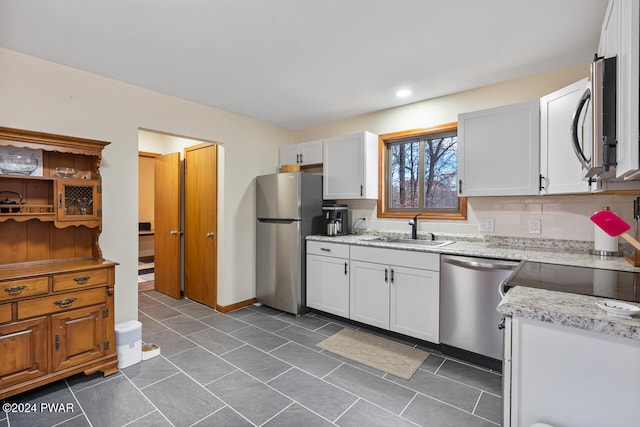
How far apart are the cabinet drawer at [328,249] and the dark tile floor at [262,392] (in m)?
0.92

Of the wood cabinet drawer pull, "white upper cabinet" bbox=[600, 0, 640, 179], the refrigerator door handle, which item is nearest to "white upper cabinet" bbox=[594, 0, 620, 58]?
"white upper cabinet" bbox=[600, 0, 640, 179]

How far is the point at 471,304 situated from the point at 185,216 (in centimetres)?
375

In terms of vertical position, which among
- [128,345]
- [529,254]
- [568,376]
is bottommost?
[128,345]

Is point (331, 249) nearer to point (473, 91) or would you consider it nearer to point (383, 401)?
point (383, 401)

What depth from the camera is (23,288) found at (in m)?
2.03

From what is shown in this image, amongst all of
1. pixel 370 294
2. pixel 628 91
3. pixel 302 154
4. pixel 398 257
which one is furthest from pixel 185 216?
pixel 628 91

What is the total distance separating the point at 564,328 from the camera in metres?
0.97

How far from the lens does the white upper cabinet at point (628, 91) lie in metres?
0.89

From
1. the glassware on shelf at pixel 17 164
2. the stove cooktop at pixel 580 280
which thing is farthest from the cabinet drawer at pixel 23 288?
the stove cooktop at pixel 580 280

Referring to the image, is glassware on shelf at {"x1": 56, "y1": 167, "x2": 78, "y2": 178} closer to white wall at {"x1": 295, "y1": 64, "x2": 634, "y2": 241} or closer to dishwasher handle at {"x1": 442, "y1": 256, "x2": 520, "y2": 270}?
white wall at {"x1": 295, "y1": 64, "x2": 634, "y2": 241}

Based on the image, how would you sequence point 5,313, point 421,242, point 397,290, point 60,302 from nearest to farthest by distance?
point 5,313 < point 60,302 < point 397,290 < point 421,242

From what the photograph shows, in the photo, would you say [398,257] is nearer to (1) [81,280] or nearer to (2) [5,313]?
(1) [81,280]

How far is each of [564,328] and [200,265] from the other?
4.00 m

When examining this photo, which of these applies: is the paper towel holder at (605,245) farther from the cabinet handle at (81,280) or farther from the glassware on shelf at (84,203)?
the glassware on shelf at (84,203)
